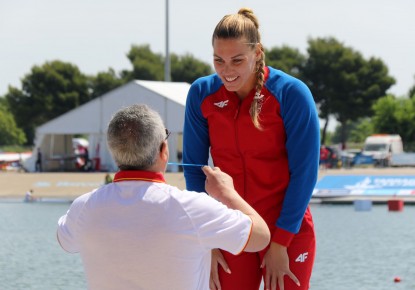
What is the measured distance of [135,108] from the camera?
2.81 meters

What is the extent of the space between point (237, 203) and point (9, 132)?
89401 millimetres

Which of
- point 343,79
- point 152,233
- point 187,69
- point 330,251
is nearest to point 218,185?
point 152,233

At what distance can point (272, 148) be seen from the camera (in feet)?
11.9

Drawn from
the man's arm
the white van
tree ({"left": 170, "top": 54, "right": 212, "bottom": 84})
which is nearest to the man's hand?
the man's arm

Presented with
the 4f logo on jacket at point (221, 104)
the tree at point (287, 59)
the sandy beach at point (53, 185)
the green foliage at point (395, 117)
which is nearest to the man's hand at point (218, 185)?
the 4f logo on jacket at point (221, 104)

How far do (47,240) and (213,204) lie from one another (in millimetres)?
16833

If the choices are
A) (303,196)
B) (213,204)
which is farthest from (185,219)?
(303,196)

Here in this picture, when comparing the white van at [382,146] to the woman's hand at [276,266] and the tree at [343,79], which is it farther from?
the woman's hand at [276,266]

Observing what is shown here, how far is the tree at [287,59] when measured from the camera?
241 ft

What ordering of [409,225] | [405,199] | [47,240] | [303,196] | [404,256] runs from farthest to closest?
[405,199] → [409,225] → [47,240] → [404,256] → [303,196]

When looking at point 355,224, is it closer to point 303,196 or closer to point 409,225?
point 409,225

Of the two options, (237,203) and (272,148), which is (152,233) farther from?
(272,148)

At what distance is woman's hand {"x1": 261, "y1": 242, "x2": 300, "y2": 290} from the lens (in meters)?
3.57

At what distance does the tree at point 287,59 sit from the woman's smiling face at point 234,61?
6921cm
